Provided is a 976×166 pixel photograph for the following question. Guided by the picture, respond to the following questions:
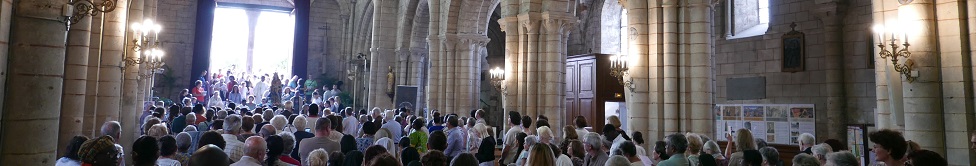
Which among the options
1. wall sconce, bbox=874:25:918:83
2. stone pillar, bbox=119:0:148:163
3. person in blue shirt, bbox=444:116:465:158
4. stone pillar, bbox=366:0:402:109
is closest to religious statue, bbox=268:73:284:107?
stone pillar, bbox=366:0:402:109

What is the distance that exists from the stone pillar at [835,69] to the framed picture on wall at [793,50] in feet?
1.98

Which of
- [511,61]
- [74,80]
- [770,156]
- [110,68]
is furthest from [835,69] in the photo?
[74,80]

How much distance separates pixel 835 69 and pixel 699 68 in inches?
264

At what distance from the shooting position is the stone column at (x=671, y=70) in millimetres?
9961

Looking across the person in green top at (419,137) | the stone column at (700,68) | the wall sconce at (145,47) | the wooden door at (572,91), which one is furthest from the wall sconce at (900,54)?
the wooden door at (572,91)

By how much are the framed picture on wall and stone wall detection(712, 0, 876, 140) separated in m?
0.11

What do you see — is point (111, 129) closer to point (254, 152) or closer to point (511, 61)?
point (254, 152)

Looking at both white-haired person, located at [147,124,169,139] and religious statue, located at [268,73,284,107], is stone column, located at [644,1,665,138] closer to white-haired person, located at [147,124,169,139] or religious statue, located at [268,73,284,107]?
white-haired person, located at [147,124,169,139]

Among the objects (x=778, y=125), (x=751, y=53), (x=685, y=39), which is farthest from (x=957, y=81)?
(x=751, y=53)

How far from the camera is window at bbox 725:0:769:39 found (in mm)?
16781

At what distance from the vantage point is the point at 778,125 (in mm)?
14219

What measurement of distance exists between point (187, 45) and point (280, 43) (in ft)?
27.6

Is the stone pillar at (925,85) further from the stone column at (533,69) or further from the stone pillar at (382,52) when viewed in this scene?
the stone pillar at (382,52)

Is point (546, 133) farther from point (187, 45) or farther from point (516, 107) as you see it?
point (187, 45)
